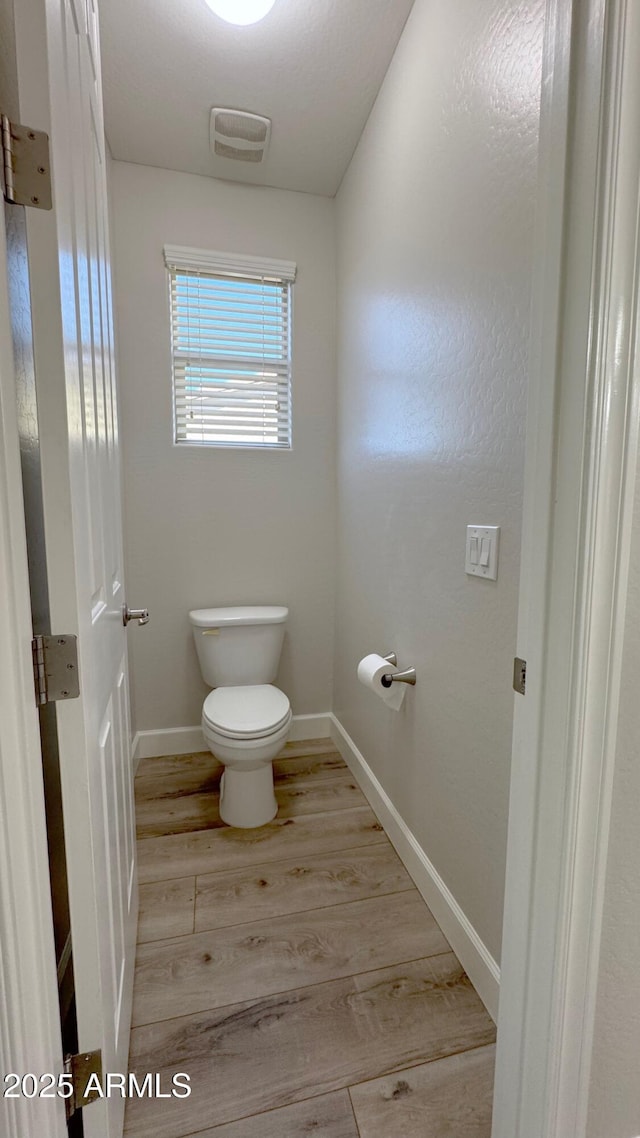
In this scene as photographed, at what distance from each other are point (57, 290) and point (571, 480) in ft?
2.35

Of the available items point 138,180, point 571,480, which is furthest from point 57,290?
point 138,180

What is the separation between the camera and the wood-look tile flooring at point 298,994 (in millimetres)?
979

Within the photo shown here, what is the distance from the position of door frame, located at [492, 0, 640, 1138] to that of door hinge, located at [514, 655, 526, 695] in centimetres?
2

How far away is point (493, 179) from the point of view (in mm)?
1077

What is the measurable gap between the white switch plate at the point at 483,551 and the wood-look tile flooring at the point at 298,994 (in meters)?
1.06

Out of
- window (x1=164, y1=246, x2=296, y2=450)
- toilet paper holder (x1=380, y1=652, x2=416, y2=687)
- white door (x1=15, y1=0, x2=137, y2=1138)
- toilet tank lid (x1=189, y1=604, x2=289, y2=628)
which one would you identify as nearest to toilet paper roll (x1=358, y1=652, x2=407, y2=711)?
toilet paper holder (x1=380, y1=652, x2=416, y2=687)

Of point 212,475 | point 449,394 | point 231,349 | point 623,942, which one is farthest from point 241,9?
point 623,942

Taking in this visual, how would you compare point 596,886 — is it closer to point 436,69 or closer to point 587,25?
point 587,25

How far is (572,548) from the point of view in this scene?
627 millimetres

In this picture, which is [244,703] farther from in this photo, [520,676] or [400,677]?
[520,676]

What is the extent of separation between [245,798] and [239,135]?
2539 mm

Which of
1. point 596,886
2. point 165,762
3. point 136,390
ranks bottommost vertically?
point 165,762

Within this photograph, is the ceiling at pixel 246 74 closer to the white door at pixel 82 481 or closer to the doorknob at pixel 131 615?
the white door at pixel 82 481

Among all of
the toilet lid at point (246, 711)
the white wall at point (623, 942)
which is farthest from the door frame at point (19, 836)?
the toilet lid at point (246, 711)
